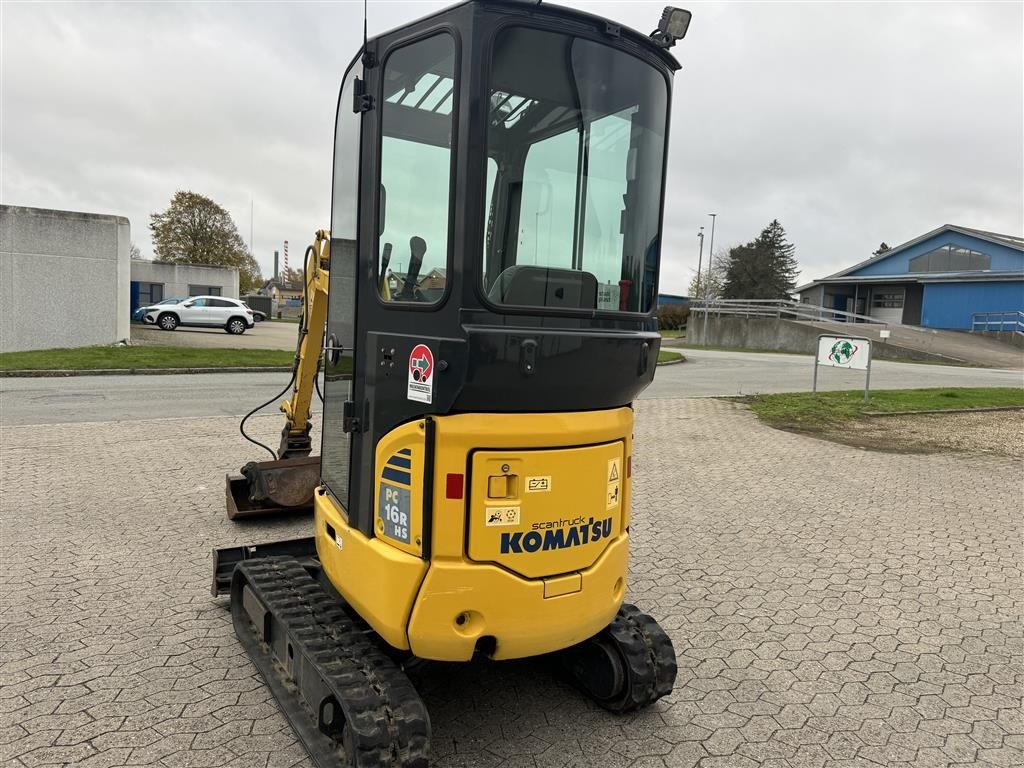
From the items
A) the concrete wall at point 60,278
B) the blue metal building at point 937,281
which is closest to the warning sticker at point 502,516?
the concrete wall at point 60,278

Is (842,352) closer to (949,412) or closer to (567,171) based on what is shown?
(949,412)

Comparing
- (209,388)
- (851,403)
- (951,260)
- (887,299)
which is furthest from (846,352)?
(887,299)

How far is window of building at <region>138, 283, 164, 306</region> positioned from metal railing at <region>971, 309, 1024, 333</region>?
4461cm

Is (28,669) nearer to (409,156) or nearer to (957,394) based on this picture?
(409,156)

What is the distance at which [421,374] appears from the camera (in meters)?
2.74

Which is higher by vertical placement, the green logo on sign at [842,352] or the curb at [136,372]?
the green logo on sign at [842,352]

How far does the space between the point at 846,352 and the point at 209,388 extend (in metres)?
12.5

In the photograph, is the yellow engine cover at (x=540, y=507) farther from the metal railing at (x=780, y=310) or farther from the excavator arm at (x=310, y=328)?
the metal railing at (x=780, y=310)

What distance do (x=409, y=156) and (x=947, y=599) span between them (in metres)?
4.69

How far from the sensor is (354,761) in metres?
2.59

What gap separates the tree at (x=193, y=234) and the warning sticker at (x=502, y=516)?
175 feet

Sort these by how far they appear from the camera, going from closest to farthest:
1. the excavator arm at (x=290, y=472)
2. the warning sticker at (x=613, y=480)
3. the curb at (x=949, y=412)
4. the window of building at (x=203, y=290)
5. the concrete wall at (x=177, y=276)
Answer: the warning sticker at (x=613, y=480)
the excavator arm at (x=290, y=472)
the curb at (x=949, y=412)
the concrete wall at (x=177, y=276)
the window of building at (x=203, y=290)

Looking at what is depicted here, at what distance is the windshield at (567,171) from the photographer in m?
2.71

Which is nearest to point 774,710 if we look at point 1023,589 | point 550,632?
point 550,632
